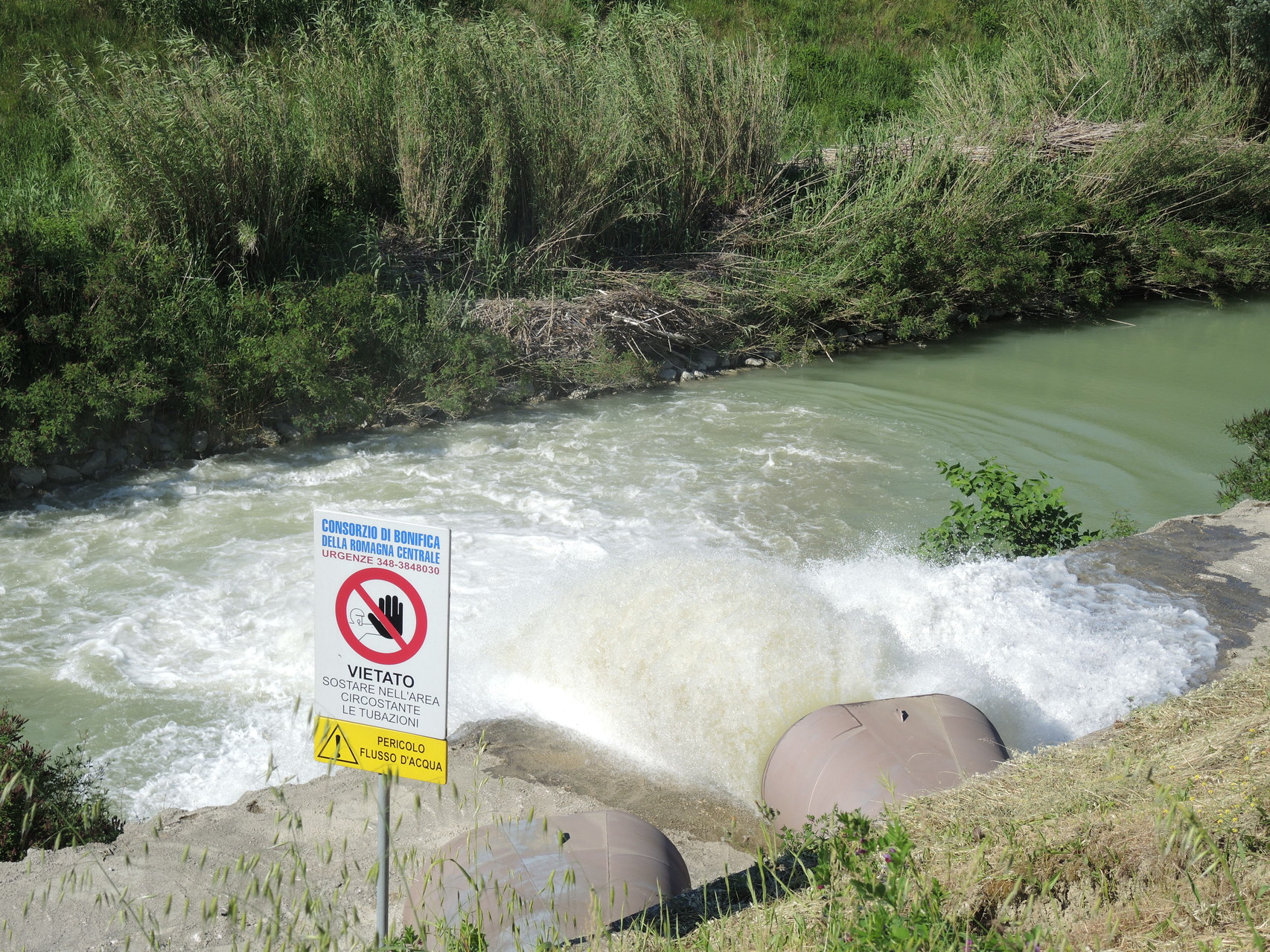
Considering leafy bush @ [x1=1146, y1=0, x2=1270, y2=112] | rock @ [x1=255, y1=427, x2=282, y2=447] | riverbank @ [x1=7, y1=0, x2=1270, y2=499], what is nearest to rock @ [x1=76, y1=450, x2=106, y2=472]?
riverbank @ [x1=7, y1=0, x2=1270, y2=499]

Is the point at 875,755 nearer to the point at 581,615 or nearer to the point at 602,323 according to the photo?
the point at 581,615

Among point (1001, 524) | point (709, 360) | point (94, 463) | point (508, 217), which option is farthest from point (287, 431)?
point (1001, 524)

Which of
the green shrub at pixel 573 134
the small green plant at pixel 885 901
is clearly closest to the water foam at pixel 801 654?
the small green plant at pixel 885 901

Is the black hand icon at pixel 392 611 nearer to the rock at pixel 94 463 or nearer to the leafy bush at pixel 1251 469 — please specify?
the rock at pixel 94 463

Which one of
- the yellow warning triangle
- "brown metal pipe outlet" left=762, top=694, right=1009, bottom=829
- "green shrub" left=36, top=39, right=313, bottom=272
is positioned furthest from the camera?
"green shrub" left=36, top=39, right=313, bottom=272

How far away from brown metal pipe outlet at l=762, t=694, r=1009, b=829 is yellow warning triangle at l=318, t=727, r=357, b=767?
1999 mm

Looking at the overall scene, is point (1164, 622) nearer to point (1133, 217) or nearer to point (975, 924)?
point (975, 924)

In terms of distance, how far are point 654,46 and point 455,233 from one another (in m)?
4.27

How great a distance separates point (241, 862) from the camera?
310 centimetres

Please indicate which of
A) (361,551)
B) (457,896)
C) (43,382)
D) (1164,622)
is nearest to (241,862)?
(457,896)

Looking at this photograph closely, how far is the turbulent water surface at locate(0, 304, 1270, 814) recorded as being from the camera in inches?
211

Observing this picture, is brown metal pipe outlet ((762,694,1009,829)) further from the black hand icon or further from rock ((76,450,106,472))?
rock ((76,450,106,472))

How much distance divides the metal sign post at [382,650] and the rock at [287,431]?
7488mm

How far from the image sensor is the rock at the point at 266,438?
9.91 m
